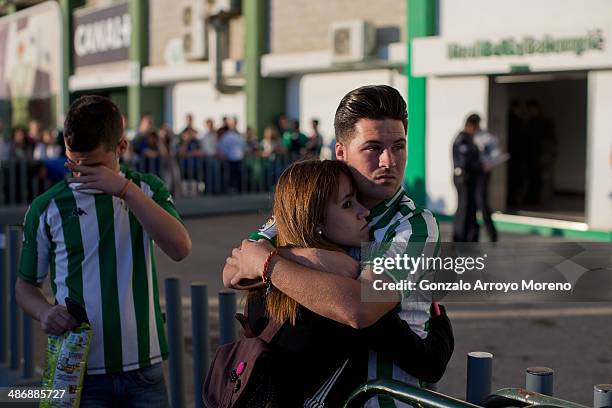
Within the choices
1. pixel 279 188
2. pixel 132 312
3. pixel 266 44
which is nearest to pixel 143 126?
pixel 266 44

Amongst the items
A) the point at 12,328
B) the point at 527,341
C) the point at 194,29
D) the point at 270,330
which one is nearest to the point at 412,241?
the point at 270,330

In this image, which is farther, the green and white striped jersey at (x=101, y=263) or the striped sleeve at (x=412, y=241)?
the green and white striped jersey at (x=101, y=263)

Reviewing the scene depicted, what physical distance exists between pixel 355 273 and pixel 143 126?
1478 cm

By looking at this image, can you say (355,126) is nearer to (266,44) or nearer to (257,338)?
(257,338)

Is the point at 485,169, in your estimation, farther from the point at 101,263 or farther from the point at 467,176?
the point at 101,263

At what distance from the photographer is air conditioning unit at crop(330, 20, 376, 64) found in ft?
59.6

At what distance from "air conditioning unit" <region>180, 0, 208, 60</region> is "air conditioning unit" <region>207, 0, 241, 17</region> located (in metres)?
0.65

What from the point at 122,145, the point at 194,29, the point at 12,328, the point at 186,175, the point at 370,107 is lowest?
the point at 12,328

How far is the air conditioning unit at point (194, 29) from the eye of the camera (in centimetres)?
2380

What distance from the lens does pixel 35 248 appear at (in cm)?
318

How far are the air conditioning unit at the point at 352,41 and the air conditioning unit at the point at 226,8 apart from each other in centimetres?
467

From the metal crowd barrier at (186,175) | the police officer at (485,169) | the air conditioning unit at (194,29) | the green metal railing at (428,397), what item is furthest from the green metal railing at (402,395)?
the air conditioning unit at (194,29)

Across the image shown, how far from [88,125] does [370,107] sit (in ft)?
3.79

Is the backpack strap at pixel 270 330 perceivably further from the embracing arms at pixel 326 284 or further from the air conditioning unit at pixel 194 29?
the air conditioning unit at pixel 194 29
